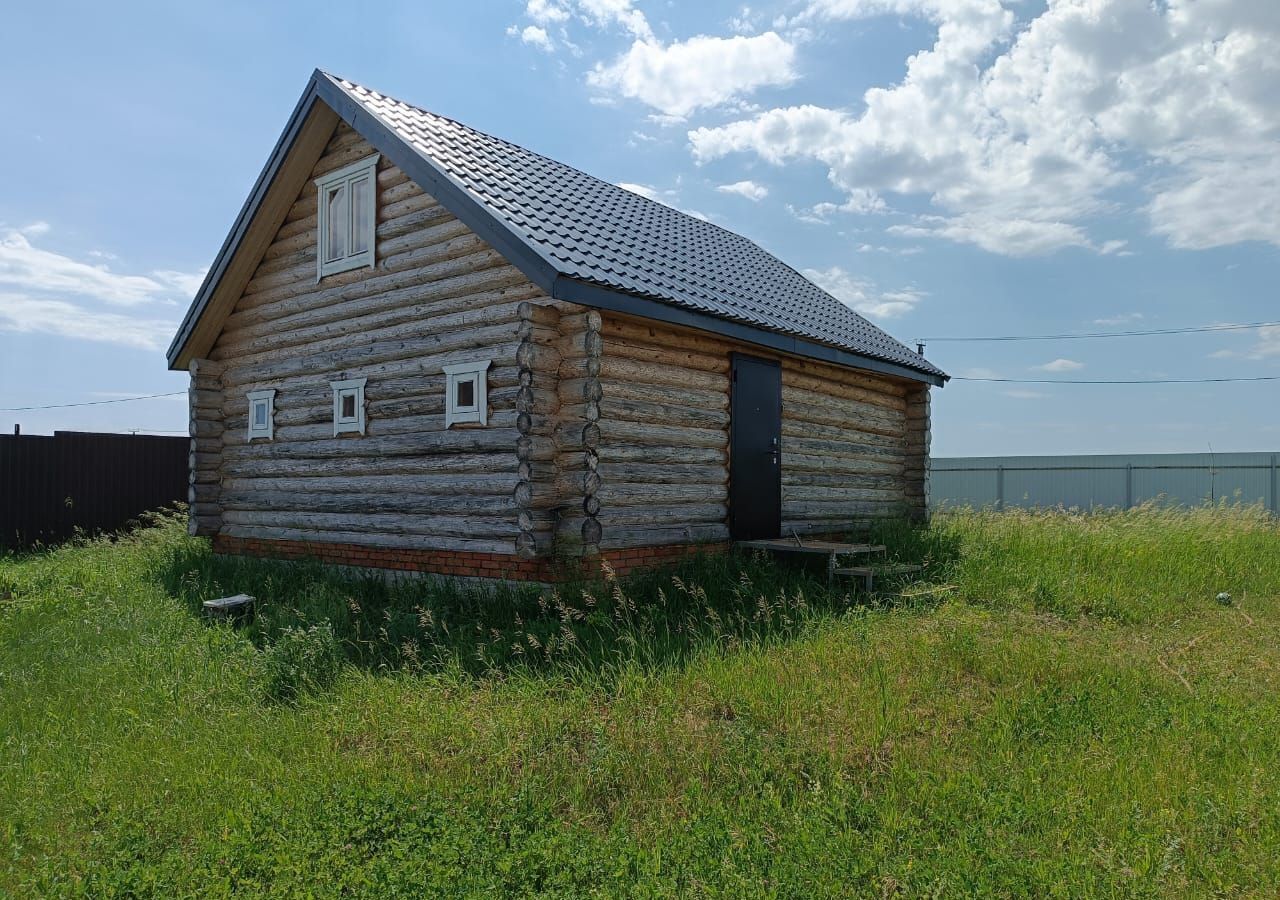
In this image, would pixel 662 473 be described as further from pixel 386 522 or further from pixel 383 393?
pixel 383 393

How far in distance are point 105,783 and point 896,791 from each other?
433 centimetres

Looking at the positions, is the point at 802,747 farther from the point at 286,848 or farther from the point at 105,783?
the point at 105,783

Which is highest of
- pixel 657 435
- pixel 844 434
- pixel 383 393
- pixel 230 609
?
pixel 383 393

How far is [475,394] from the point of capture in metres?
9.27

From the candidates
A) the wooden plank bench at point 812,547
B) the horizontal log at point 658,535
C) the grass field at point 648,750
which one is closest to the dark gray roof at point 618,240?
the horizontal log at point 658,535

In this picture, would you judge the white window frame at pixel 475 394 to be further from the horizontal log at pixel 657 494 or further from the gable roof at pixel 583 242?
the horizontal log at pixel 657 494

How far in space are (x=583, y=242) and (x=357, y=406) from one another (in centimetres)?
362

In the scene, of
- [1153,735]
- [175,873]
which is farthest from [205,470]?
[1153,735]

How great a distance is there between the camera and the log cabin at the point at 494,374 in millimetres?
8703

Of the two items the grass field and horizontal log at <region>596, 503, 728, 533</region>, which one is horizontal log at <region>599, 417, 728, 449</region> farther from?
the grass field

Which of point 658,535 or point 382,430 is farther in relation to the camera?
point 382,430

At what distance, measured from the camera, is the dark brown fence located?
16281 mm

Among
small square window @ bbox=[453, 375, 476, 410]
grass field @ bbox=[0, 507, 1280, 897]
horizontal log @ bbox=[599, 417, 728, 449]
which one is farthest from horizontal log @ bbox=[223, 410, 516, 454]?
grass field @ bbox=[0, 507, 1280, 897]

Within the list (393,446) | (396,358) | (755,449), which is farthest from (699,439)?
(396,358)
